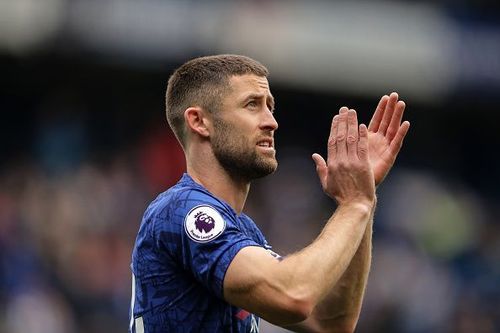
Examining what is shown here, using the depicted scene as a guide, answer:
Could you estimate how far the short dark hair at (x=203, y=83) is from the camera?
5.20 meters

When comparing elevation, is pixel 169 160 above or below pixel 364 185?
below

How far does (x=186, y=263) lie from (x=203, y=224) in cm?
17

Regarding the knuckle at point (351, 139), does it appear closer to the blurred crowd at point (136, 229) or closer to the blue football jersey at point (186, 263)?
the blue football jersey at point (186, 263)

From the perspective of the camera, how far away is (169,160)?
15867 mm

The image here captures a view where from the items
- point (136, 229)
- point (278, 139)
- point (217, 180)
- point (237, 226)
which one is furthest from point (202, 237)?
point (278, 139)

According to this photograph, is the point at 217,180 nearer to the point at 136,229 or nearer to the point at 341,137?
the point at 341,137

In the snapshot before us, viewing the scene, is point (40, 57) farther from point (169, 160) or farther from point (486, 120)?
point (486, 120)

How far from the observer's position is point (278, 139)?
65.5 feet

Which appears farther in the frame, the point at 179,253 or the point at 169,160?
the point at 169,160

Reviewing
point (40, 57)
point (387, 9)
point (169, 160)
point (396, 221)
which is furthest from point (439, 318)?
point (40, 57)

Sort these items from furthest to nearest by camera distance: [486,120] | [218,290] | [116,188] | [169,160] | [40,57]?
[486,120] → [40,57] → [169,160] → [116,188] → [218,290]

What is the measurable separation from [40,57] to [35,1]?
1370mm

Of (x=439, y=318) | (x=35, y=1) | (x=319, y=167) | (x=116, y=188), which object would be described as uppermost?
(x=319, y=167)

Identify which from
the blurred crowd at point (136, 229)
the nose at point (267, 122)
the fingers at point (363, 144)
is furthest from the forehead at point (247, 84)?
the blurred crowd at point (136, 229)
